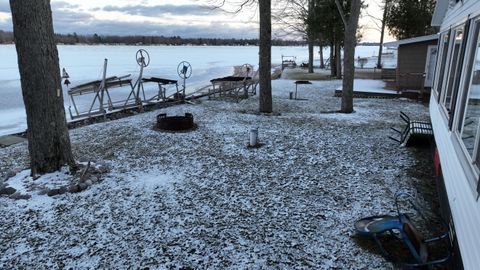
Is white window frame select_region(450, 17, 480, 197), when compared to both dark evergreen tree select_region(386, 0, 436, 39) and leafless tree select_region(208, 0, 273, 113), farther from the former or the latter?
dark evergreen tree select_region(386, 0, 436, 39)

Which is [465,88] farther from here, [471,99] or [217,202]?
[217,202]

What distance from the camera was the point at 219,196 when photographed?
4.81 meters

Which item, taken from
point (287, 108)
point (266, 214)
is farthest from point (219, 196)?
point (287, 108)

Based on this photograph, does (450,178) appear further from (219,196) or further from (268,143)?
(268,143)

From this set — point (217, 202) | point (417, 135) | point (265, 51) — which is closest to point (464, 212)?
point (217, 202)

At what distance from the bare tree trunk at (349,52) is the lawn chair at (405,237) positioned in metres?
7.38

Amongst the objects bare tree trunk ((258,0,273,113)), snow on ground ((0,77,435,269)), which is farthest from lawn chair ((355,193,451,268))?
bare tree trunk ((258,0,273,113))

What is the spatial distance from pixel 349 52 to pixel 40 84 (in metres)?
8.41

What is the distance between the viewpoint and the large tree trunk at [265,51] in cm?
1002

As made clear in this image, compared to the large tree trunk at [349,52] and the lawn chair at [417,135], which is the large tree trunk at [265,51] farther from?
the lawn chair at [417,135]

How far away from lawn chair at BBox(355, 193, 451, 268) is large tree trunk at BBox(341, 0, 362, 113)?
738cm

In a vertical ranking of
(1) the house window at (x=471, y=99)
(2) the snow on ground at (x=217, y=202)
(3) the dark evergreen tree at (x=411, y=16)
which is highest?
(3) the dark evergreen tree at (x=411, y=16)

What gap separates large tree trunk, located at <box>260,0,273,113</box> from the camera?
32.9ft

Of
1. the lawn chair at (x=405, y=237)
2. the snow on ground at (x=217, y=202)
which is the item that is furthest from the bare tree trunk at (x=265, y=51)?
the lawn chair at (x=405, y=237)
